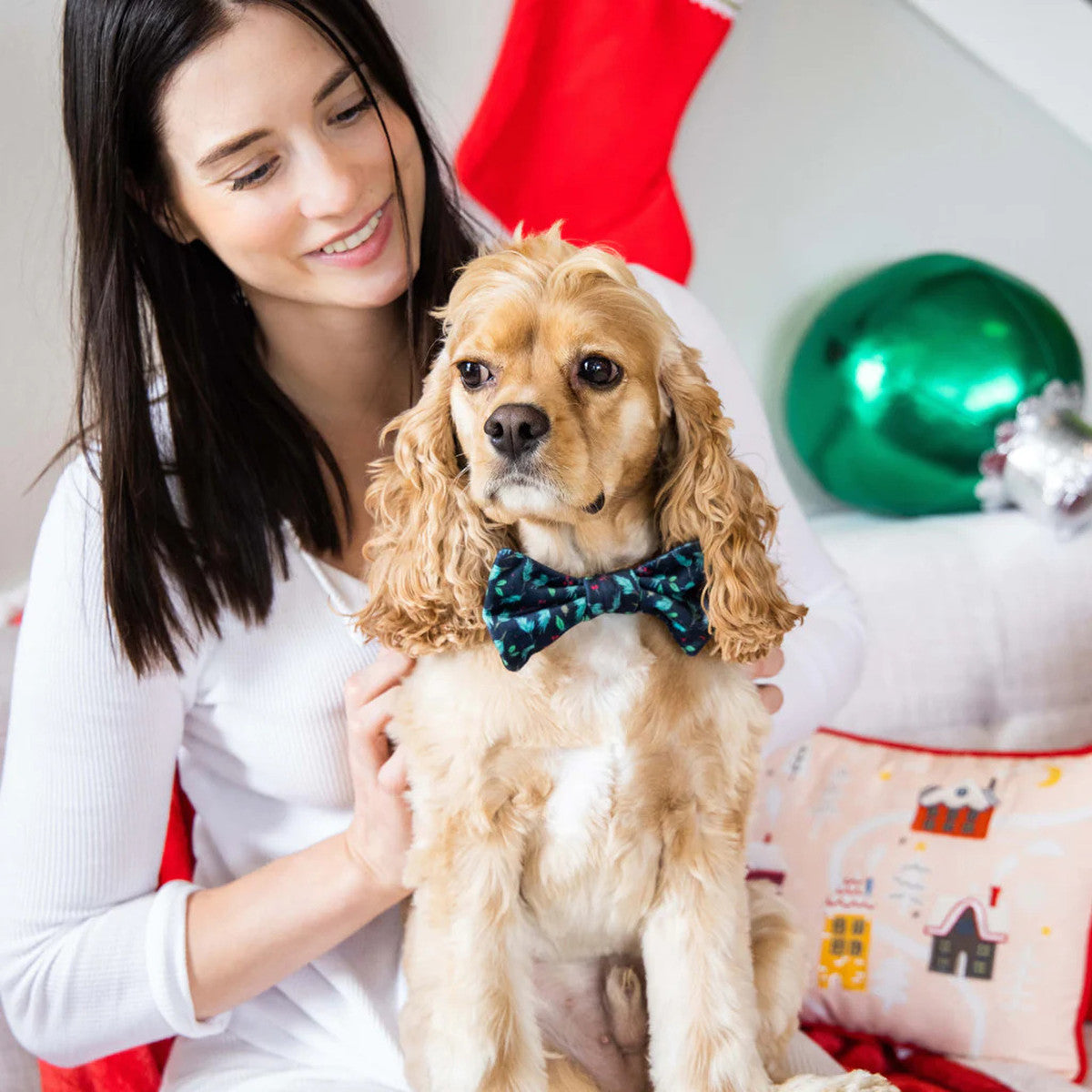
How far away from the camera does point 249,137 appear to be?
1.27 m

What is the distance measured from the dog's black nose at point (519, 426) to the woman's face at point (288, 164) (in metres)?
0.46

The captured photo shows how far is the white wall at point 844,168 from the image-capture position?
2562mm

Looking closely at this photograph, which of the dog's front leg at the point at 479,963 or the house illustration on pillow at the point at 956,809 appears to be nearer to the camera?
the dog's front leg at the point at 479,963

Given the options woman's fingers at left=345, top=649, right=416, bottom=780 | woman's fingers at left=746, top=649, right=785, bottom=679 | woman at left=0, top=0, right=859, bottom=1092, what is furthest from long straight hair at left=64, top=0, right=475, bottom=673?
woman's fingers at left=746, top=649, right=785, bottom=679

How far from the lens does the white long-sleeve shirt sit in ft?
4.49

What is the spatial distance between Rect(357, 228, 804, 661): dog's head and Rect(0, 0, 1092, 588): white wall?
50.8 inches

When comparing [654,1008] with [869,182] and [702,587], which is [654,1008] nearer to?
[702,587]

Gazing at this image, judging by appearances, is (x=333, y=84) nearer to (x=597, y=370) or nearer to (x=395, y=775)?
(x=597, y=370)

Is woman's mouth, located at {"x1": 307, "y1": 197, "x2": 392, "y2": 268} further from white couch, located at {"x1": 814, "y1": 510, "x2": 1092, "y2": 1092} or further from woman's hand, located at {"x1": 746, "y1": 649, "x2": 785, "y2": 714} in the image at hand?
white couch, located at {"x1": 814, "y1": 510, "x2": 1092, "y2": 1092}

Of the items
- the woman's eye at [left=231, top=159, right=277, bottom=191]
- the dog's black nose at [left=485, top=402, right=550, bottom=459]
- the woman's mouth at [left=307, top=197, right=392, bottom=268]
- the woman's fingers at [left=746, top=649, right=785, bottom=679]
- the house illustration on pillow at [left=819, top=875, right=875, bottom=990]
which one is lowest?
the house illustration on pillow at [left=819, top=875, right=875, bottom=990]

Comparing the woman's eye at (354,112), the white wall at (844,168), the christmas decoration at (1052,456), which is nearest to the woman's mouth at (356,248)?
the woman's eye at (354,112)

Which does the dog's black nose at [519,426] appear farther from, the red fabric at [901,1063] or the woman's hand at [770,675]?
the red fabric at [901,1063]

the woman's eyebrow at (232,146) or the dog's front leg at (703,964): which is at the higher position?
the woman's eyebrow at (232,146)

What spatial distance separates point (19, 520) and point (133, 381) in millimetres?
666
